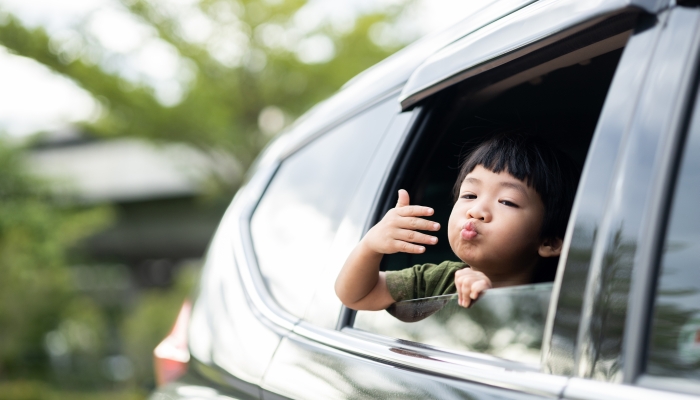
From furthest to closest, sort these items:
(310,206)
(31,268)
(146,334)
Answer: (31,268), (146,334), (310,206)

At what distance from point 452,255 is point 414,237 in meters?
0.09

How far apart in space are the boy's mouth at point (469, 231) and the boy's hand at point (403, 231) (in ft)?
0.19

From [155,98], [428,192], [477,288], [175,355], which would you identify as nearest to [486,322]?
[477,288]

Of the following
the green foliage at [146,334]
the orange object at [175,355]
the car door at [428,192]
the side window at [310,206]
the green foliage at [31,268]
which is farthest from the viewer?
the green foliage at [31,268]

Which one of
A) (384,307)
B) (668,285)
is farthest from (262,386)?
(668,285)

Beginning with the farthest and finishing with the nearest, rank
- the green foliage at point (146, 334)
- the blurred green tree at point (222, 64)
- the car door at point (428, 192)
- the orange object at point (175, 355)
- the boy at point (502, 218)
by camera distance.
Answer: the blurred green tree at point (222, 64) → the green foliage at point (146, 334) → the orange object at point (175, 355) → the boy at point (502, 218) → the car door at point (428, 192)

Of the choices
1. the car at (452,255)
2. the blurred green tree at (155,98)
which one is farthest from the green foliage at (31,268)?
the car at (452,255)

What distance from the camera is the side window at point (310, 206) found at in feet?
6.19

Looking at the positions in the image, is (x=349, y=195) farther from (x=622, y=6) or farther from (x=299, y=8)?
(x=299, y=8)

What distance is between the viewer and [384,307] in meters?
1.58

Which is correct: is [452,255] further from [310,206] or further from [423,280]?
[310,206]

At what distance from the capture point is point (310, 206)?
2.09 meters

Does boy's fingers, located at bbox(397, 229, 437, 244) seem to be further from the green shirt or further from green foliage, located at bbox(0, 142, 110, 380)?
green foliage, located at bbox(0, 142, 110, 380)

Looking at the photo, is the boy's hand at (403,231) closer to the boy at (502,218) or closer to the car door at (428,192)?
the boy at (502,218)
